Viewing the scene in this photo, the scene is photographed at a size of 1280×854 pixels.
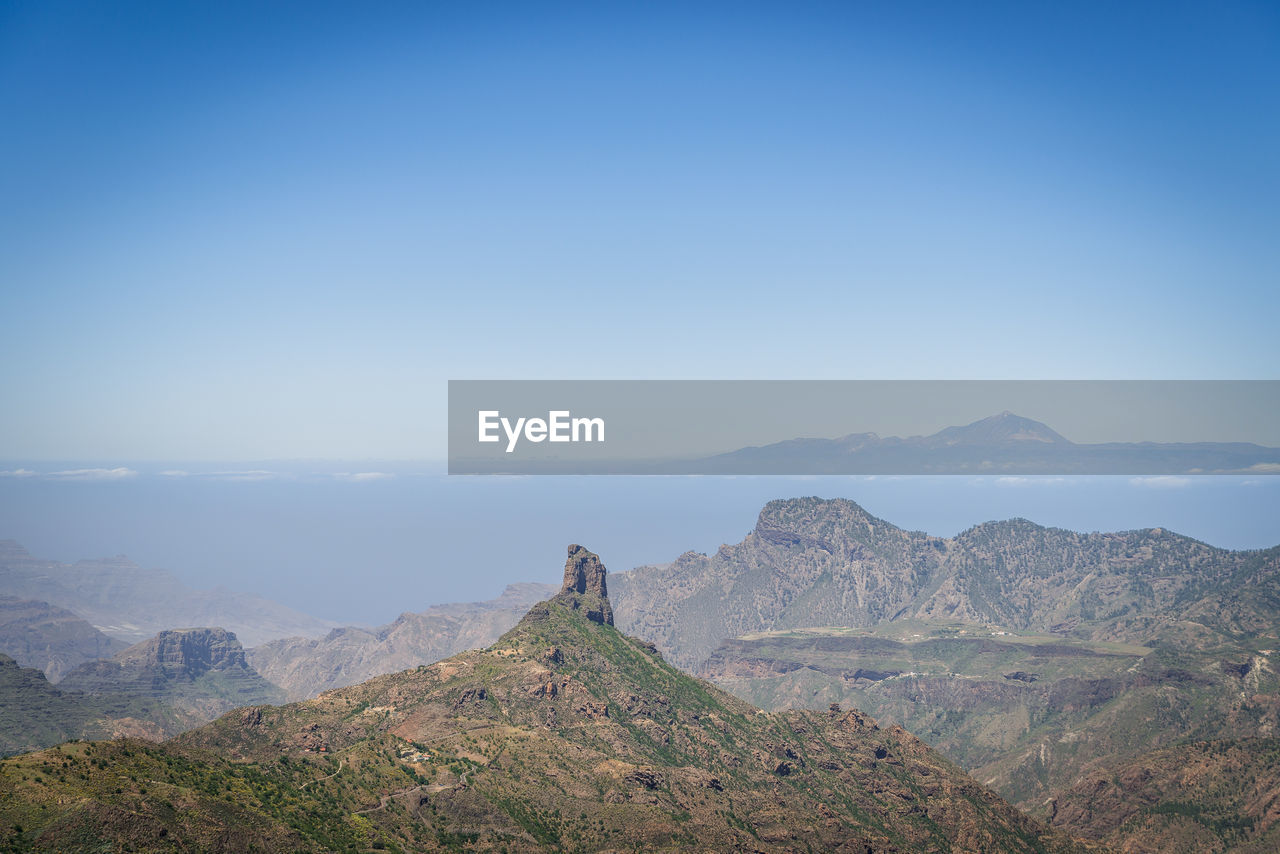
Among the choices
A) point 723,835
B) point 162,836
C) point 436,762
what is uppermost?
point 162,836

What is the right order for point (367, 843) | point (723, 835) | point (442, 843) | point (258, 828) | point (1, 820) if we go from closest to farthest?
point (1, 820) → point (258, 828) → point (367, 843) → point (442, 843) → point (723, 835)

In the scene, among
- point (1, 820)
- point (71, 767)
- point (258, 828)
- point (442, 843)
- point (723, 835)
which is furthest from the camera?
point (723, 835)

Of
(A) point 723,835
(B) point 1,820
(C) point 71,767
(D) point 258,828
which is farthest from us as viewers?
(A) point 723,835

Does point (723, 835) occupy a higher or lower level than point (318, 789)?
lower

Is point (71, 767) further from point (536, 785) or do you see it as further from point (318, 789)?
point (536, 785)

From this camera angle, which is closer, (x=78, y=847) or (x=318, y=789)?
(x=78, y=847)

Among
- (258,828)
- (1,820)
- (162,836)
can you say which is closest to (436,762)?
(258,828)

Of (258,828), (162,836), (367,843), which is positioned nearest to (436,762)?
(367,843)

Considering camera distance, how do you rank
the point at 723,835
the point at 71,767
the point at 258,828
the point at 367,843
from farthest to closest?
1. the point at 723,835
2. the point at 367,843
3. the point at 258,828
4. the point at 71,767

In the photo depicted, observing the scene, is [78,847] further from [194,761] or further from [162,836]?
[194,761]
